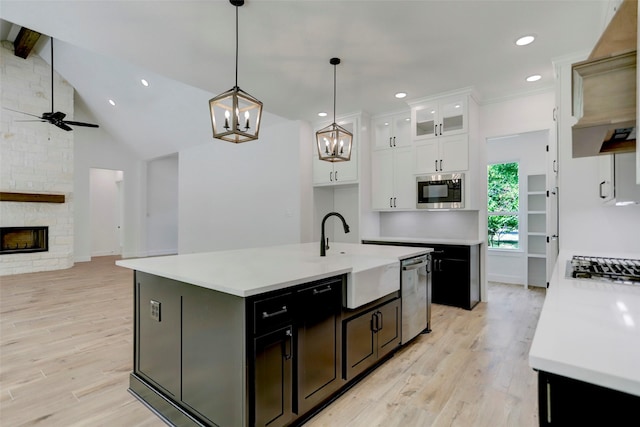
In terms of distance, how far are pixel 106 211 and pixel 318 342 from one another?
10.6m

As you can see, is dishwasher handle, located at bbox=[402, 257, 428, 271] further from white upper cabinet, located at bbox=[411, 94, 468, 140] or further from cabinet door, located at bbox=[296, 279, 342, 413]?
white upper cabinet, located at bbox=[411, 94, 468, 140]

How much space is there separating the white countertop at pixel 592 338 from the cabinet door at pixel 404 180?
3.54 meters

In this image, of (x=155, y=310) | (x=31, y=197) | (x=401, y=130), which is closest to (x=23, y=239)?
(x=31, y=197)

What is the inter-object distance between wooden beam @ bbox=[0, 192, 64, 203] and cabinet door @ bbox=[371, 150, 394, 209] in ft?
23.3

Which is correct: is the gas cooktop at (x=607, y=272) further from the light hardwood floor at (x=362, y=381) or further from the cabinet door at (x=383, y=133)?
the cabinet door at (x=383, y=133)

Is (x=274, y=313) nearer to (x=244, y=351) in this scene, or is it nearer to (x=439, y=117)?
(x=244, y=351)

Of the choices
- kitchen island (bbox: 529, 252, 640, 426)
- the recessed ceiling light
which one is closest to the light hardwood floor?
kitchen island (bbox: 529, 252, 640, 426)

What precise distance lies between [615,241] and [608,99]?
235 centimetres

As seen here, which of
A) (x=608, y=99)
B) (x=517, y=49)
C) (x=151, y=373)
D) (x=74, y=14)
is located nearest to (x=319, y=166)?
(x=517, y=49)

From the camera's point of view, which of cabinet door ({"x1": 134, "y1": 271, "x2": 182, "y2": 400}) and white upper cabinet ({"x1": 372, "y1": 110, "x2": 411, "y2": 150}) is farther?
white upper cabinet ({"x1": 372, "y1": 110, "x2": 411, "y2": 150})

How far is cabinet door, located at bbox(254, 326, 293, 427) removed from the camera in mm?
1518

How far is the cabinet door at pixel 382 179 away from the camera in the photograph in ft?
16.2

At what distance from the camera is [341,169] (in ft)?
16.9

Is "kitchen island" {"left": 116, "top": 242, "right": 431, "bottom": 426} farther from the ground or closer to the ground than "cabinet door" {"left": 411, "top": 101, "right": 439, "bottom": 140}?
closer to the ground
